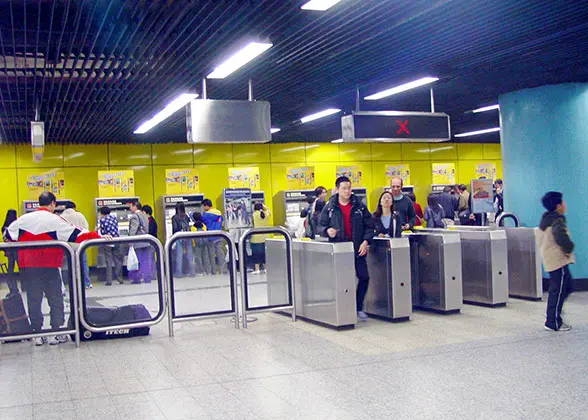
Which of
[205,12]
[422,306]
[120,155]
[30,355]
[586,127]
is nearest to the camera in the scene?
[205,12]

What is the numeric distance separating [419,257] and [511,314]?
1.27 meters

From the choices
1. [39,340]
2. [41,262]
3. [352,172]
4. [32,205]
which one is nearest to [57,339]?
[39,340]

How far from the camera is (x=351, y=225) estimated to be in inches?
289

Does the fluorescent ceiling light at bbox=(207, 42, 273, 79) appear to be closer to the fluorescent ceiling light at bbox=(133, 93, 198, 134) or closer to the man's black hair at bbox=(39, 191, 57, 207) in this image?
the fluorescent ceiling light at bbox=(133, 93, 198, 134)

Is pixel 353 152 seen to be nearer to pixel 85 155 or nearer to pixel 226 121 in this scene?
pixel 85 155

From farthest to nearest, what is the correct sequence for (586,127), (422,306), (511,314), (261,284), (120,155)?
1. (120,155)
2. (261,284)
3. (586,127)
4. (422,306)
5. (511,314)

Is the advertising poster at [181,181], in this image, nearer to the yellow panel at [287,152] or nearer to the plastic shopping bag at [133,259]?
the yellow panel at [287,152]

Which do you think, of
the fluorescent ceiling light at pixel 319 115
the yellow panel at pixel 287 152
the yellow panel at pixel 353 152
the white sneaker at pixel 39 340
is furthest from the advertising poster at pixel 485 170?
the white sneaker at pixel 39 340

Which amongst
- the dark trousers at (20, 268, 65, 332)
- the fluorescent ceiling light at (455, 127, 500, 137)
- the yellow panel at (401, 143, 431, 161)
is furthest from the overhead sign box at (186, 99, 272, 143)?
the yellow panel at (401, 143, 431, 161)

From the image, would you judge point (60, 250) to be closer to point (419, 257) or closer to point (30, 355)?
point (30, 355)

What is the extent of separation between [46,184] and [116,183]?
149 centimetres

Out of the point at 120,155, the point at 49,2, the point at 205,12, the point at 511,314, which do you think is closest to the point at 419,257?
the point at 511,314

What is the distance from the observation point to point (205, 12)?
5434 mm

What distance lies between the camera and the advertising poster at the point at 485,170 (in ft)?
59.6
